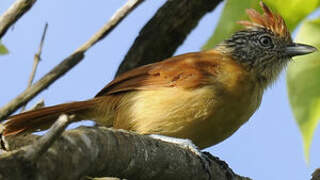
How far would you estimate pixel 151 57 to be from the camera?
5023 millimetres

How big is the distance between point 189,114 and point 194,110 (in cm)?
4

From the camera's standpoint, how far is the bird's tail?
3.90 metres

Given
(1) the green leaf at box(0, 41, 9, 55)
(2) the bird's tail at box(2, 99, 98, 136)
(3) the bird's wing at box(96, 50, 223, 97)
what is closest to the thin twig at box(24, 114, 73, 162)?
(1) the green leaf at box(0, 41, 9, 55)

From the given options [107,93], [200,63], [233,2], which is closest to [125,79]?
[107,93]

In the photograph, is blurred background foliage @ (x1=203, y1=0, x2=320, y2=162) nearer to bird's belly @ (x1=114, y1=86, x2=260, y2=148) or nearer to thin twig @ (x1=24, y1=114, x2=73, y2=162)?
thin twig @ (x1=24, y1=114, x2=73, y2=162)

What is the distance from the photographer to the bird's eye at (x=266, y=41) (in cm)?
522

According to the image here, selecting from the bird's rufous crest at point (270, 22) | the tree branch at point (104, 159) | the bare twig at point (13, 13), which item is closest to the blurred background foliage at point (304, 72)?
the tree branch at point (104, 159)

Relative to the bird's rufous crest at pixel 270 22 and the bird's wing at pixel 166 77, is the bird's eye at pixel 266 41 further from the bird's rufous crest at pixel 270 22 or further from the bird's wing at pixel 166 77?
the bird's wing at pixel 166 77

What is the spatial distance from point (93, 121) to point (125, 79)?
0.45 metres

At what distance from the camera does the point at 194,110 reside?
4.12 m

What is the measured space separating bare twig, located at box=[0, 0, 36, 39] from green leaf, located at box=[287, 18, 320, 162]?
124cm

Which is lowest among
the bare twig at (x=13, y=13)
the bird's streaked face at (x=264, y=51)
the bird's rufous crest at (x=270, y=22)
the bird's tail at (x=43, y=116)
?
the bird's tail at (x=43, y=116)

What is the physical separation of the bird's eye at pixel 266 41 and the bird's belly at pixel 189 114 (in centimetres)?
100

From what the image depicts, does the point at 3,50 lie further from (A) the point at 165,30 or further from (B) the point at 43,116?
(A) the point at 165,30
